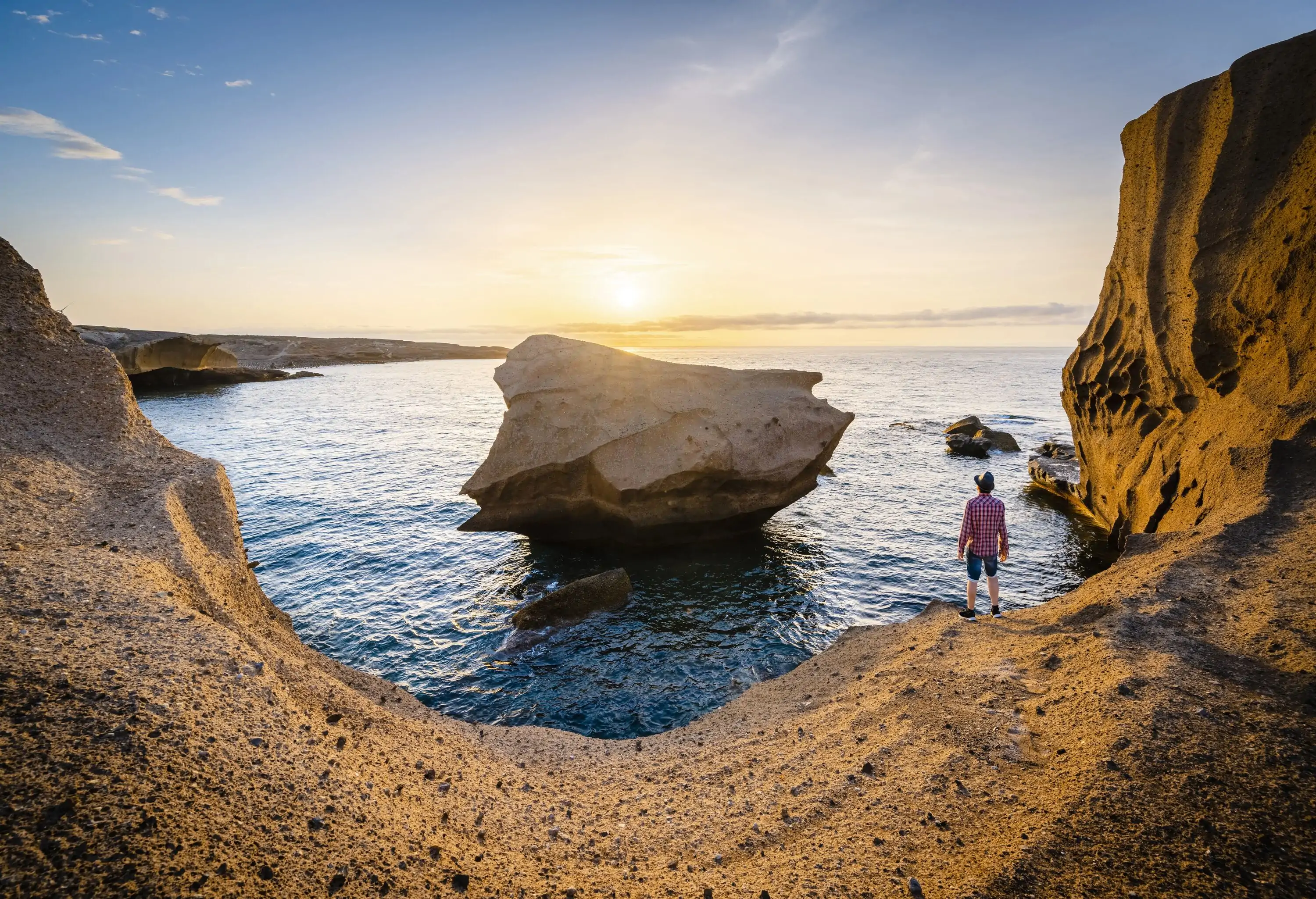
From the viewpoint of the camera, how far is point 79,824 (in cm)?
312

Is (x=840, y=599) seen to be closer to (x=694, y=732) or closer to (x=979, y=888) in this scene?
(x=694, y=732)

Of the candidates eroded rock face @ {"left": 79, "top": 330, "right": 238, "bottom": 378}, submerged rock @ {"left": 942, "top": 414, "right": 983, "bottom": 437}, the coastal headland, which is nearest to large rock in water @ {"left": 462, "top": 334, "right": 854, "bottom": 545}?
the coastal headland

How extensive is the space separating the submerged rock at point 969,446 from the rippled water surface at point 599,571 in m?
0.75

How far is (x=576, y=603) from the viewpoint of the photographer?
39.7 ft

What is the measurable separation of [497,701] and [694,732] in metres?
3.55

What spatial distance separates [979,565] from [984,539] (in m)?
0.51

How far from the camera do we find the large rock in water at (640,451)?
48.1ft

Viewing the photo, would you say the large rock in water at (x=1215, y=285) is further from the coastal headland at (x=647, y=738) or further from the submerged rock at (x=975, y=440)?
the submerged rock at (x=975, y=440)

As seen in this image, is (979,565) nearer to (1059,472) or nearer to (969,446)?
(1059,472)

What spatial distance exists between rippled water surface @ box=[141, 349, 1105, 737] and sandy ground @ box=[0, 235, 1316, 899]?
208 cm

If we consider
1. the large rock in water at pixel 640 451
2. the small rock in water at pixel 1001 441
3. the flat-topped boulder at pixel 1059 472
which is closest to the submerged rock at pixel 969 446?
the small rock in water at pixel 1001 441

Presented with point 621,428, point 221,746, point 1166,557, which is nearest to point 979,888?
point 221,746

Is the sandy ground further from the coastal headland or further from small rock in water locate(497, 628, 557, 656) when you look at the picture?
small rock in water locate(497, 628, 557, 656)

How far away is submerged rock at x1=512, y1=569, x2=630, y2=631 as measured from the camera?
1177 cm
